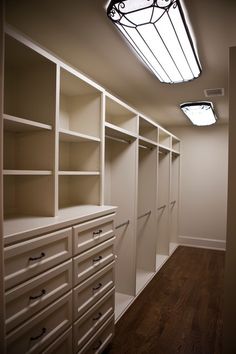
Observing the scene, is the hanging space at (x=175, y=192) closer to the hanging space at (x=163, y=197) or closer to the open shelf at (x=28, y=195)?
the hanging space at (x=163, y=197)

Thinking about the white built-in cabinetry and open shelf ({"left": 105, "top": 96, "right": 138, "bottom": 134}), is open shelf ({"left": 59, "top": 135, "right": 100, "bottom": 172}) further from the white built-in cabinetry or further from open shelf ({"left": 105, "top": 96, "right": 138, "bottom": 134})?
open shelf ({"left": 105, "top": 96, "right": 138, "bottom": 134})

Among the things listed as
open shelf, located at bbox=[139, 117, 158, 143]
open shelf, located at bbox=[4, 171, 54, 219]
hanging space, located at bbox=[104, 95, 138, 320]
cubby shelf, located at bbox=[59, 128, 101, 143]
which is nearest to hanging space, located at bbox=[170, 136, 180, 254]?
open shelf, located at bbox=[139, 117, 158, 143]

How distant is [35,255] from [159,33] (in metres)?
1.54

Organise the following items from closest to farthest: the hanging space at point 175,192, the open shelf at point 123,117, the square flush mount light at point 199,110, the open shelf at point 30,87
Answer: the open shelf at point 30,87
the open shelf at point 123,117
the square flush mount light at point 199,110
the hanging space at point 175,192

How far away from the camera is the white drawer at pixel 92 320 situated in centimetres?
153

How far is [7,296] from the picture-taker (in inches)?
41.4

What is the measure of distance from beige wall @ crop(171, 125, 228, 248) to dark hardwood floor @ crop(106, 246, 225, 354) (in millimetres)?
1159

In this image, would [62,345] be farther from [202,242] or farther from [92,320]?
[202,242]

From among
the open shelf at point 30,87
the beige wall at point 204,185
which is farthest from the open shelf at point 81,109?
the beige wall at point 204,185

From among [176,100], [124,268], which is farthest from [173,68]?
[124,268]

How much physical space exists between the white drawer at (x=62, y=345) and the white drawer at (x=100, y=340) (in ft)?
0.46

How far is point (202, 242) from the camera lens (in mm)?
4801

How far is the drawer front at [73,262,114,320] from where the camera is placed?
5.01ft

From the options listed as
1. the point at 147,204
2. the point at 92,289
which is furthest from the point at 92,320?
the point at 147,204
